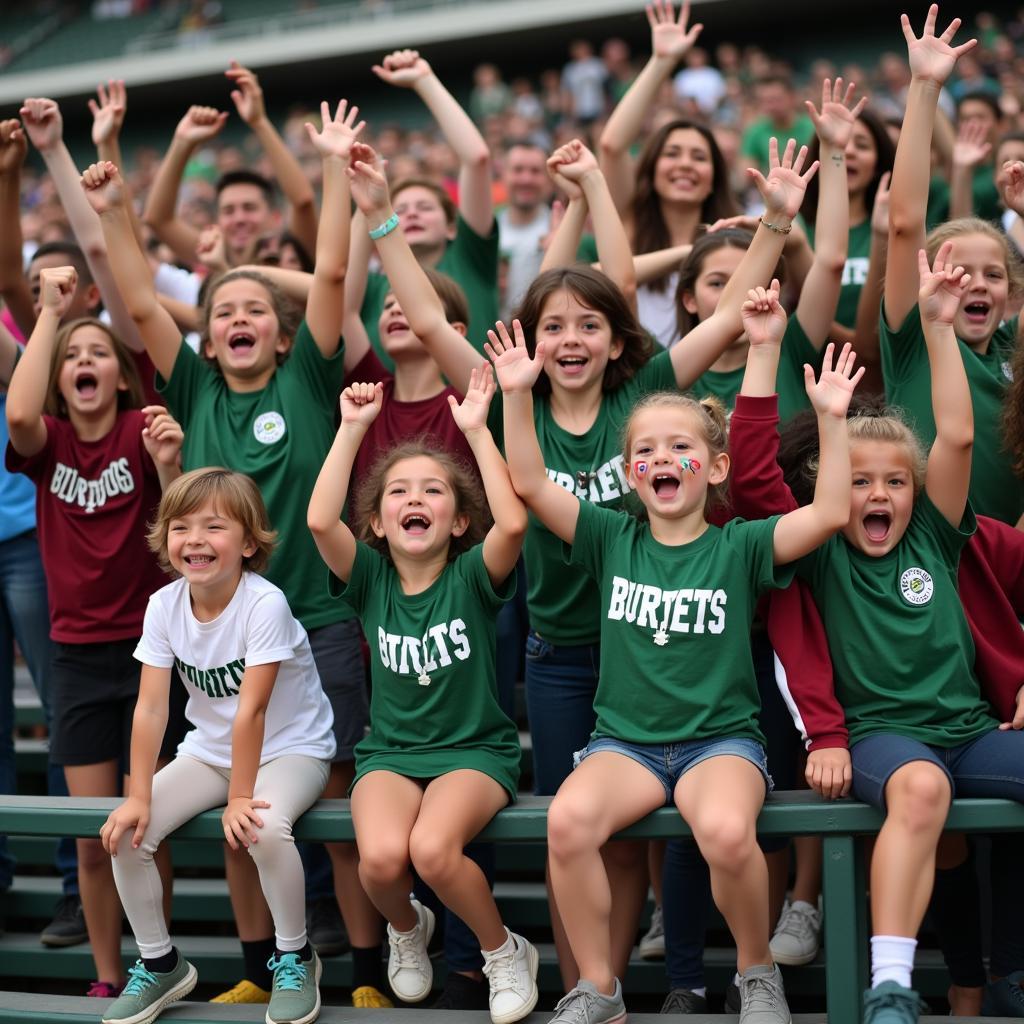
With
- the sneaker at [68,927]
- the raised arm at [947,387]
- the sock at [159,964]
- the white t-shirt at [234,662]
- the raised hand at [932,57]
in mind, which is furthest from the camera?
the sneaker at [68,927]

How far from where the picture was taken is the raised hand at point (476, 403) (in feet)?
11.2

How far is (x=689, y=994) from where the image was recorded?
3.35 metres

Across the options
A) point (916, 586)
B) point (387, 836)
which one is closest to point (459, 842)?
point (387, 836)

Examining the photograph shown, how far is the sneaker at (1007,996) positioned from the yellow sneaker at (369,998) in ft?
5.03

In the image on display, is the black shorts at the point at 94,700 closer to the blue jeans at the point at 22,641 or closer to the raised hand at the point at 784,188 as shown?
the blue jeans at the point at 22,641

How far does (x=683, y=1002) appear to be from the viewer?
3340mm

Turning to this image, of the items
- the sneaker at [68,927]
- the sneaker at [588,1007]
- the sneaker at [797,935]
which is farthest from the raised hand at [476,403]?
the sneaker at [68,927]

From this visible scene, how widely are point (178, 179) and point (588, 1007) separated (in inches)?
137

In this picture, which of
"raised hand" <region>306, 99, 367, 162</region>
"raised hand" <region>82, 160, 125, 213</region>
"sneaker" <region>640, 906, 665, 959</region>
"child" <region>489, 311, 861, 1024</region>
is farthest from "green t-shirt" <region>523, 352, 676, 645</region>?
"raised hand" <region>82, 160, 125, 213</region>

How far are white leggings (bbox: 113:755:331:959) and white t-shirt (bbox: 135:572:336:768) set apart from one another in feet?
0.22

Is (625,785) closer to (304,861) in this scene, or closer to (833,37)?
(304,861)

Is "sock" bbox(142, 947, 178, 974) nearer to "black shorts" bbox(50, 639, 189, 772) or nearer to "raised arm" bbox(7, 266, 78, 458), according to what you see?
"black shorts" bbox(50, 639, 189, 772)

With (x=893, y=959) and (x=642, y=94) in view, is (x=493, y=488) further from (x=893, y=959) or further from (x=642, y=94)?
(x=642, y=94)

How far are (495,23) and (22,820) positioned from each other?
1697 centimetres
